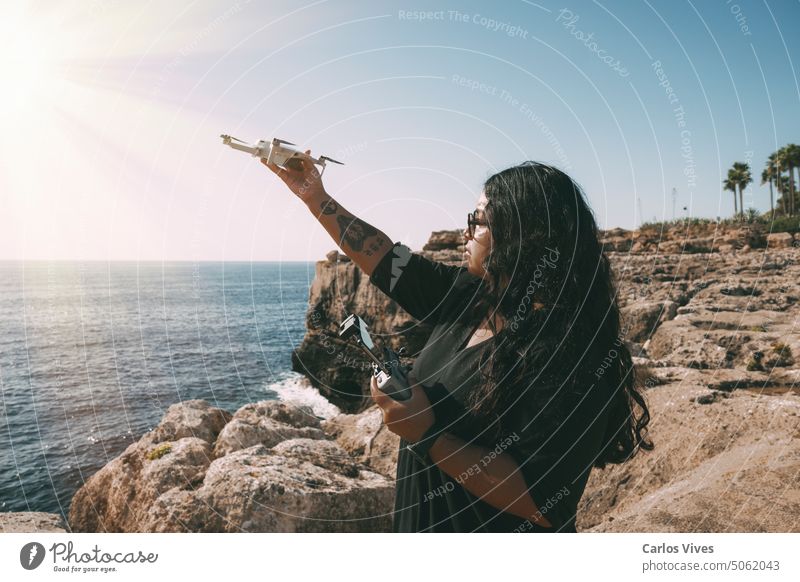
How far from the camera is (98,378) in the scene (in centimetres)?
2672

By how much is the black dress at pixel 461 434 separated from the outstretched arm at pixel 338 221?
0.08 meters

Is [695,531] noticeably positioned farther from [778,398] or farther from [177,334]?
[177,334]

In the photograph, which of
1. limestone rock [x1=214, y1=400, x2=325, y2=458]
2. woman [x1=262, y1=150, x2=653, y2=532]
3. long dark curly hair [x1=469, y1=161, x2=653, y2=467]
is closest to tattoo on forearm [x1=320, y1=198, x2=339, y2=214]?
woman [x1=262, y1=150, x2=653, y2=532]

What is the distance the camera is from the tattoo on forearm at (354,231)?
2732 mm

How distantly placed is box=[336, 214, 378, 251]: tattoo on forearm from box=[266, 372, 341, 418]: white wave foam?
20.5 meters

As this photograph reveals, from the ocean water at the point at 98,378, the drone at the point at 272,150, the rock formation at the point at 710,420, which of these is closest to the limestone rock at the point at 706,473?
the rock formation at the point at 710,420

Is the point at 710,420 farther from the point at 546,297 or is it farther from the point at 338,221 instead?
the point at 338,221

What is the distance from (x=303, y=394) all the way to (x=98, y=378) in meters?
10.9

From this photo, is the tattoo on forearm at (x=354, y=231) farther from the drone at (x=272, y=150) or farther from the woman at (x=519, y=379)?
the woman at (x=519, y=379)

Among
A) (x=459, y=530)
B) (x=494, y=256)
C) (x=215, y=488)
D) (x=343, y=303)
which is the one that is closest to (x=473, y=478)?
(x=459, y=530)

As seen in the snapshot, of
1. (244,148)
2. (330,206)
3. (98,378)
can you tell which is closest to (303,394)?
(98,378)

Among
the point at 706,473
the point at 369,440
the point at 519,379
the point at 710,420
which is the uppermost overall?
the point at 519,379

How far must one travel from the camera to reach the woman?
1639 millimetres

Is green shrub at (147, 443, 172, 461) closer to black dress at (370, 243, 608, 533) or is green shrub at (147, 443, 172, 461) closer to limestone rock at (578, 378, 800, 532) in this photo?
black dress at (370, 243, 608, 533)
